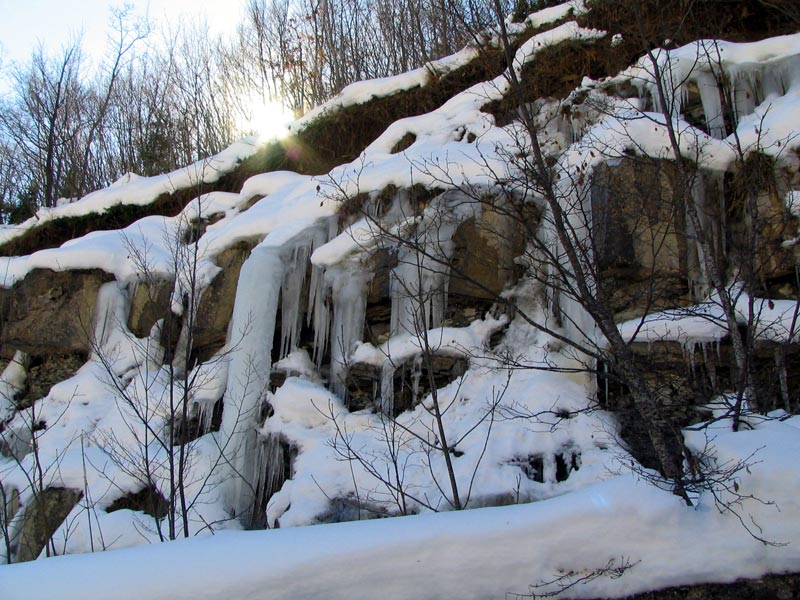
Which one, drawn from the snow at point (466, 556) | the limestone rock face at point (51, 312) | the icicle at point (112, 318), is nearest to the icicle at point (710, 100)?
the snow at point (466, 556)

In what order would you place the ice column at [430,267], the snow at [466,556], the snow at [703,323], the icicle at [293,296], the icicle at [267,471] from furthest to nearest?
1. the icicle at [293,296]
2. the ice column at [430,267]
3. the icicle at [267,471]
4. the snow at [703,323]
5. the snow at [466,556]

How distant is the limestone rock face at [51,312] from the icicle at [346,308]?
11.0 feet

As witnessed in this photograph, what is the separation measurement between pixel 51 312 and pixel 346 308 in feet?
13.4

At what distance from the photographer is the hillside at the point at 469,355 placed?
94.3 inches

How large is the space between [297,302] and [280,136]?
13.9ft

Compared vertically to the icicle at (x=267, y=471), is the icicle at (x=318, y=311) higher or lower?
higher

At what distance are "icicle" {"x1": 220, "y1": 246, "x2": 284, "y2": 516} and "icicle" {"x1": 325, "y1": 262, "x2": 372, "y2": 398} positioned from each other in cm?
63

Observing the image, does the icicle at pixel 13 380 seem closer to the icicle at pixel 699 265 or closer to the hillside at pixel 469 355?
the hillside at pixel 469 355

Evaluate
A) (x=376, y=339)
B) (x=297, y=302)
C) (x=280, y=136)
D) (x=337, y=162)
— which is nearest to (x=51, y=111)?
(x=280, y=136)

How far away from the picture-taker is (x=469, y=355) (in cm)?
507

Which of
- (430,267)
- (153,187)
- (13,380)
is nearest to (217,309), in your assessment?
(430,267)

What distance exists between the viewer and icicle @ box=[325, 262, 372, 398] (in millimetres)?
5566

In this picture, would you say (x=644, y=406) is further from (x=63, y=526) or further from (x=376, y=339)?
(x=63, y=526)

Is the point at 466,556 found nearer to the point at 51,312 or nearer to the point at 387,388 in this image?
the point at 387,388
